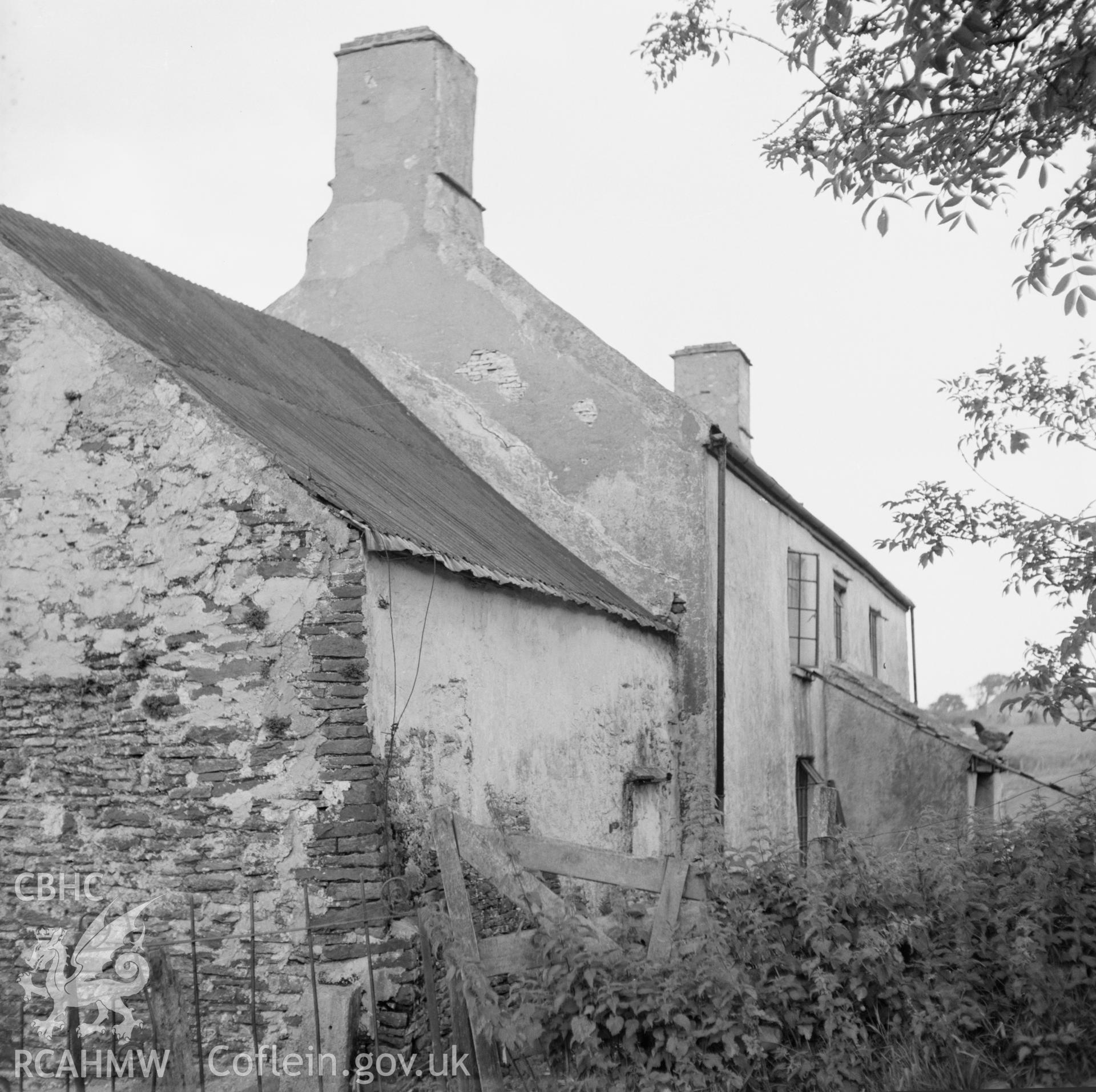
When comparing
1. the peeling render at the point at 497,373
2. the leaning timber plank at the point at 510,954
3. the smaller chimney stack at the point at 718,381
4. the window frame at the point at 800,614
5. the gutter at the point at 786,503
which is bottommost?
the leaning timber plank at the point at 510,954

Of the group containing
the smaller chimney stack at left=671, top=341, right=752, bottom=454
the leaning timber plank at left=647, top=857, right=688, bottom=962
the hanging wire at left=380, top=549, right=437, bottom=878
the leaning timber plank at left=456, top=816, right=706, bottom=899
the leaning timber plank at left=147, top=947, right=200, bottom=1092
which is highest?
the smaller chimney stack at left=671, top=341, right=752, bottom=454

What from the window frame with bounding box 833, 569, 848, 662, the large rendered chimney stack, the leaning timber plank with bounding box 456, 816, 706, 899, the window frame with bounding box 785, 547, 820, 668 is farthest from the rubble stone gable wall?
the window frame with bounding box 833, 569, 848, 662

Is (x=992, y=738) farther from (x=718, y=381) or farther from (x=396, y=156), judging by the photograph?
(x=396, y=156)

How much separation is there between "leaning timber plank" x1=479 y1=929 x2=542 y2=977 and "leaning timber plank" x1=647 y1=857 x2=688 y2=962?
529 millimetres

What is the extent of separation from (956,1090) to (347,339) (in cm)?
1004

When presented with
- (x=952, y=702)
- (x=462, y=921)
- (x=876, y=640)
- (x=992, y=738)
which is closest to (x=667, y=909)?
(x=462, y=921)

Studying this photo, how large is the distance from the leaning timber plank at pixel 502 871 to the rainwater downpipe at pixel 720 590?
5926mm

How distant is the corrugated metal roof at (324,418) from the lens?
318 inches

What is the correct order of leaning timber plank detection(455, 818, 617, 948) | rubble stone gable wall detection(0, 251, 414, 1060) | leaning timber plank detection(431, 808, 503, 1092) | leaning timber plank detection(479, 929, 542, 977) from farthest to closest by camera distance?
1. rubble stone gable wall detection(0, 251, 414, 1060)
2. leaning timber plank detection(455, 818, 617, 948)
3. leaning timber plank detection(479, 929, 542, 977)
4. leaning timber plank detection(431, 808, 503, 1092)

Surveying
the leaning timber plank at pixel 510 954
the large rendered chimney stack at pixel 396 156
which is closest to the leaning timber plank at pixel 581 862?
the leaning timber plank at pixel 510 954

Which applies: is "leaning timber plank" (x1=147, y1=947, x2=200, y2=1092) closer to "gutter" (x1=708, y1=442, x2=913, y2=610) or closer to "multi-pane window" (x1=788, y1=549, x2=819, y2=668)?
"gutter" (x1=708, y1=442, x2=913, y2=610)

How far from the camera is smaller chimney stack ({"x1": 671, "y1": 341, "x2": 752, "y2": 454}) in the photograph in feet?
57.6

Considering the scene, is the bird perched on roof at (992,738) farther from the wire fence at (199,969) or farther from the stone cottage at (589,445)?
the wire fence at (199,969)

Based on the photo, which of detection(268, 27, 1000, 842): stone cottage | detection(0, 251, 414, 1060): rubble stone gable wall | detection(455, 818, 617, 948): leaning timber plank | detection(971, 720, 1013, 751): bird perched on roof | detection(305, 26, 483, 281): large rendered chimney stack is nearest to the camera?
detection(455, 818, 617, 948): leaning timber plank
